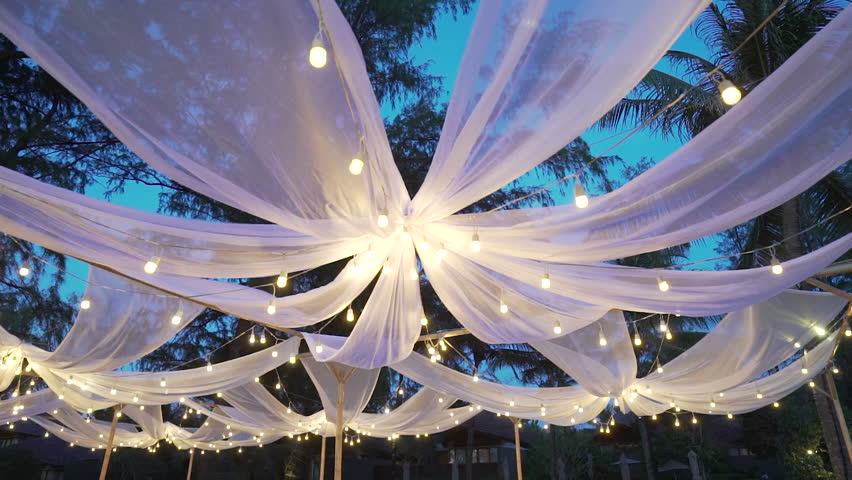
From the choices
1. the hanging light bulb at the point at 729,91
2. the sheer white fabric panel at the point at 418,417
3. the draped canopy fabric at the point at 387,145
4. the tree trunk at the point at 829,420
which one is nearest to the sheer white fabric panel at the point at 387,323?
the draped canopy fabric at the point at 387,145

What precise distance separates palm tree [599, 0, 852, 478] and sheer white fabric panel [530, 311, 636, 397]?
72.1 inches

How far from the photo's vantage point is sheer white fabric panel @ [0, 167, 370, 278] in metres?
2.76

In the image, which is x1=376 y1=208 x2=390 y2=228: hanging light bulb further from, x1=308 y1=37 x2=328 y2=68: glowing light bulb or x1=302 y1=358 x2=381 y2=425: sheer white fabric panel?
x1=302 y1=358 x2=381 y2=425: sheer white fabric panel

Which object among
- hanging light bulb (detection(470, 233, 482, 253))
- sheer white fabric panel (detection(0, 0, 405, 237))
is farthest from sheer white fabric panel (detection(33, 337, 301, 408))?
sheer white fabric panel (detection(0, 0, 405, 237))

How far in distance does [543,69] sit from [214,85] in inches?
49.8

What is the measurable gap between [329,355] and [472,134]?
3.85m

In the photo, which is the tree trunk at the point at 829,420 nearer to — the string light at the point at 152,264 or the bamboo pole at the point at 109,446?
the string light at the point at 152,264

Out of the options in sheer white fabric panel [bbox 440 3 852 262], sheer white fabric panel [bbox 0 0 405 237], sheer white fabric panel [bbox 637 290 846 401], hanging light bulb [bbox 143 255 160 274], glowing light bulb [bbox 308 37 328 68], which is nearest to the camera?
glowing light bulb [bbox 308 37 328 68]

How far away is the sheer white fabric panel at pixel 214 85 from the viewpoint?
1806 millimetres

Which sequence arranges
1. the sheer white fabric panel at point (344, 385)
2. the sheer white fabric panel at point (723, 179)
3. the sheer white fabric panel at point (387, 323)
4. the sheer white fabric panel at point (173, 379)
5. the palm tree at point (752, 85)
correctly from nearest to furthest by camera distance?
the sheer white fabric panel at point (723, 179), the sheer white fabric panel at point (387, 323), the palm tree at point (752, 85), the sheer white fabric panel at point (173, 379), the sheer white fabric panel at point (344, 385)

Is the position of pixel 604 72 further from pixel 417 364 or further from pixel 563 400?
pixel 563 400

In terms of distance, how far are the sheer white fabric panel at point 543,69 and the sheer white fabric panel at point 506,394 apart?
4905mm

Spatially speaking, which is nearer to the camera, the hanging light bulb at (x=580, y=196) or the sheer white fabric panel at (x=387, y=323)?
the hanging light bulb at (x=580, y=196)

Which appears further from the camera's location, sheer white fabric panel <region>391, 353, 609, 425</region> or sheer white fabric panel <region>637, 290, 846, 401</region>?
sheer white fabric panel <region>391, 353, 609, 425</region>
